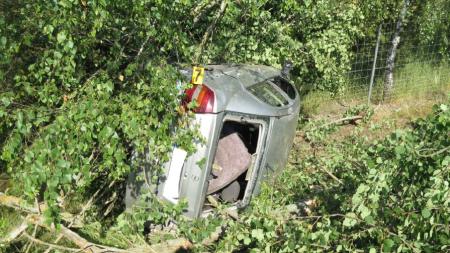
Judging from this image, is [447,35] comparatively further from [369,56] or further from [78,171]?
[78,171]

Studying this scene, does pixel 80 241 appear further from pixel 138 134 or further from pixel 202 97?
pixel 202 97

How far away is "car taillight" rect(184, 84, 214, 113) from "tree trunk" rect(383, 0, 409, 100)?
6.23 meters

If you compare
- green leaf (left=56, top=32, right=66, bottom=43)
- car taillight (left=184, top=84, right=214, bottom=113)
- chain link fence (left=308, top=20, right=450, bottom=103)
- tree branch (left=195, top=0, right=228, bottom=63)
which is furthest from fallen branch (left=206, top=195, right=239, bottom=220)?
chain link fence (left=308, top=20, right=450, bottom=103)

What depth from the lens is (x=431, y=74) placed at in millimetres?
11453

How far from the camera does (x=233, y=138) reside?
5.90m

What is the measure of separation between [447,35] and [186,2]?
8507 millimetres

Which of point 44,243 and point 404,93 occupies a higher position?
point 404,93

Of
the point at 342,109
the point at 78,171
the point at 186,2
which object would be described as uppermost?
the point at 186,2

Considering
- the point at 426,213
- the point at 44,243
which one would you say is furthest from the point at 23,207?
the point at 426,213

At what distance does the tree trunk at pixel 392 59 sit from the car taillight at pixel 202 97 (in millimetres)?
6233

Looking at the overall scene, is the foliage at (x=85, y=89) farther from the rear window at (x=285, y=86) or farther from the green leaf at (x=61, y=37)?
the rear window at (x=285, y=86)

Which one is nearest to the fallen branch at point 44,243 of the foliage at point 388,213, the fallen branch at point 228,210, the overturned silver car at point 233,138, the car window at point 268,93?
the overturned silver car at point 233,138

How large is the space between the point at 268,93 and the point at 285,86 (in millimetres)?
808

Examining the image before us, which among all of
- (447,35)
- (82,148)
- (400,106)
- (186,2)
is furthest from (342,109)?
(82,148)
